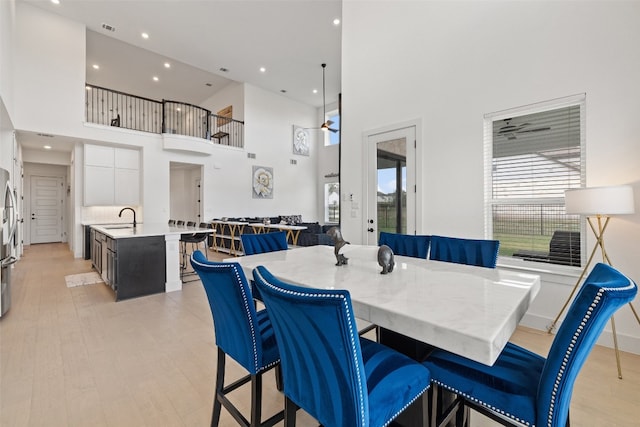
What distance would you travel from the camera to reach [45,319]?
3.18m

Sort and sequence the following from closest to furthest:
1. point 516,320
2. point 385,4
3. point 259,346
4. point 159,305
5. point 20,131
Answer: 1. point 516,320
2. point 259,346
3. point 159,305
4. point 385,4
5. point 20,131

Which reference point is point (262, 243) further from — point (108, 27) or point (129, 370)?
point (108, 27)

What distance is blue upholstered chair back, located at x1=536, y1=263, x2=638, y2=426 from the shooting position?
854 mm

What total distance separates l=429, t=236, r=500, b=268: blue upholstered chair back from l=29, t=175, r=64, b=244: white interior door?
11843 millimetres

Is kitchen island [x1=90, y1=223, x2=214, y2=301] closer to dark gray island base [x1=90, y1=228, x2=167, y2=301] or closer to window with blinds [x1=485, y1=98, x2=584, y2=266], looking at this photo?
dark gray island base [x1=90, y1=228, x2=167, y2=301]

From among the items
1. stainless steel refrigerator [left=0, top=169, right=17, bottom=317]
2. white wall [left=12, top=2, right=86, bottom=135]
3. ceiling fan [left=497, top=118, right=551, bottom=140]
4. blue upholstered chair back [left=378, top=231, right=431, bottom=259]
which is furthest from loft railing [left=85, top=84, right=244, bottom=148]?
ceiling fan [left=497, top=118, right=551, bottom=140]

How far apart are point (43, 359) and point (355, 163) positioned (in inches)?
158

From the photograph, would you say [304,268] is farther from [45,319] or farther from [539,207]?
[45,319]

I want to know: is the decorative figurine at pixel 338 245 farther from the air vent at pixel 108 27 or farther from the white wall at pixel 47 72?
the air vent at pixel 108 27

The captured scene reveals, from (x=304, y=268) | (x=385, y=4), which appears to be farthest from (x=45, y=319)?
(x=385, y=4)

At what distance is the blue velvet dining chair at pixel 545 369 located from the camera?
87cm

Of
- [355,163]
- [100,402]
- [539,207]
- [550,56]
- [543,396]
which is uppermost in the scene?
[550,56]

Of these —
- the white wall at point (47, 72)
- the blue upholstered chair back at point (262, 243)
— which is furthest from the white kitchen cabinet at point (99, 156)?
the blue upholstered chair back at point (262, 243)

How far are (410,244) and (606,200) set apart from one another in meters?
1.43
